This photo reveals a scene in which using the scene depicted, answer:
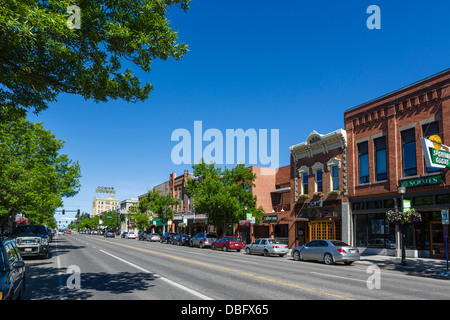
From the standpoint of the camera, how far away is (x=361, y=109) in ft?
98.1

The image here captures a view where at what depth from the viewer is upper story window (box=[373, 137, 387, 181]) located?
27.5m

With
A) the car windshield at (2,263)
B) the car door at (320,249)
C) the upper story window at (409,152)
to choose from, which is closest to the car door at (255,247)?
the car door at (320,249)

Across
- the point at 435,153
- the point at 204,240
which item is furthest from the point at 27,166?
the point at 435,153

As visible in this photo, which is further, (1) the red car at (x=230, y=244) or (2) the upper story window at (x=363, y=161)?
(1) the red car at (x=230, y=244)

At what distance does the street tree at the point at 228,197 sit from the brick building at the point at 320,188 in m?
6.37

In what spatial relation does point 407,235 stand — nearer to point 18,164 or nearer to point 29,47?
point 29,47

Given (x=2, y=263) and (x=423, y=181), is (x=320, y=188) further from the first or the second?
(x=2, y=263)

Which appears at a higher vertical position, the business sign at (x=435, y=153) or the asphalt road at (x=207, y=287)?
the business sign at (x=435, y=153)

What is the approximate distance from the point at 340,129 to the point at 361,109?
7.78 feet

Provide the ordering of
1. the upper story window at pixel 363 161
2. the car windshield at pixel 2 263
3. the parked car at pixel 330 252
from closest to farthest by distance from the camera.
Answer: the car windshield at pixel 2 263 → the parked car at pixel 330 252 → the upper story window at pixel 363 161

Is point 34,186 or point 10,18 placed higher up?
point 10,18

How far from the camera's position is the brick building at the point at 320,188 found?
30797mm

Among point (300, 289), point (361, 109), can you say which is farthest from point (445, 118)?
point (300, 289)

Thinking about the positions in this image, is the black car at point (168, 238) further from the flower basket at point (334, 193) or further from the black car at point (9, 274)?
the black car at point (9, 274)
